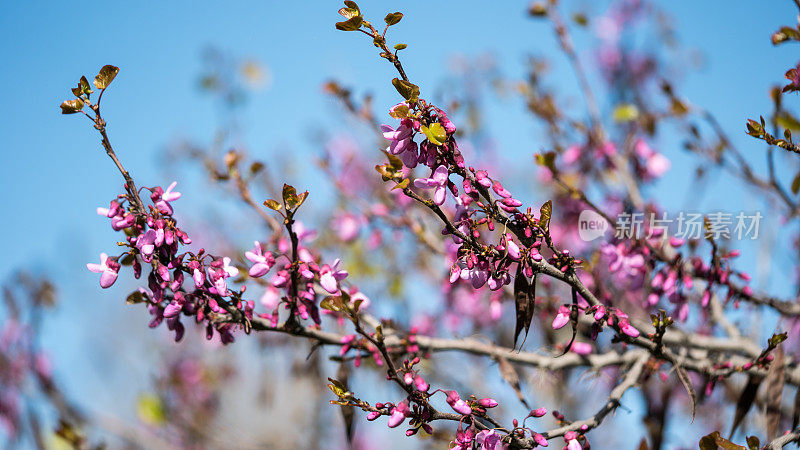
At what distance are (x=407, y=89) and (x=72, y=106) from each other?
3.19 feet

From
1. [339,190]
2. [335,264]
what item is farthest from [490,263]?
[339,190]

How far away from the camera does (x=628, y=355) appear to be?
7.95 ft

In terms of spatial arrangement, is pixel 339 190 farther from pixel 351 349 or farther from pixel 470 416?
pixel 470 416

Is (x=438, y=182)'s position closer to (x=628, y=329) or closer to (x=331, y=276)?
(x=331, y=276)

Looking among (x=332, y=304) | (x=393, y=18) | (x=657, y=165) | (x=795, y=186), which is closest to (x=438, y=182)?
(x=393, y=18)

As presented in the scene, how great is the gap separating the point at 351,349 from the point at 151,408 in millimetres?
3694

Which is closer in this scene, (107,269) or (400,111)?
(400,111)

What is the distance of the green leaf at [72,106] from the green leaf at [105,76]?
73 millimetres

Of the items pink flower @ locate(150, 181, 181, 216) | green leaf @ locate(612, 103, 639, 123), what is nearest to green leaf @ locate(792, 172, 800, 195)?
green leaf @ locate(612, 103, 639, 123)

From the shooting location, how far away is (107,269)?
171 cm

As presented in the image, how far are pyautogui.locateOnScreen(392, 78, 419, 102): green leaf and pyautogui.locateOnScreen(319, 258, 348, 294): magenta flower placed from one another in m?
0.67

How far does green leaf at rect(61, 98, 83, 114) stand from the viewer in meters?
1.56

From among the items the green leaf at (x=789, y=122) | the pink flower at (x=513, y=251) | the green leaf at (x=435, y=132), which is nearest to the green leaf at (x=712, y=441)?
the pink flower at (x=513, y=251)

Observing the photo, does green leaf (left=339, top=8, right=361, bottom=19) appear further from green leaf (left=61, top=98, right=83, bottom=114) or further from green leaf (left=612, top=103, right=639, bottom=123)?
green leaf (left=612, top=103, right=639, bottom=123)
